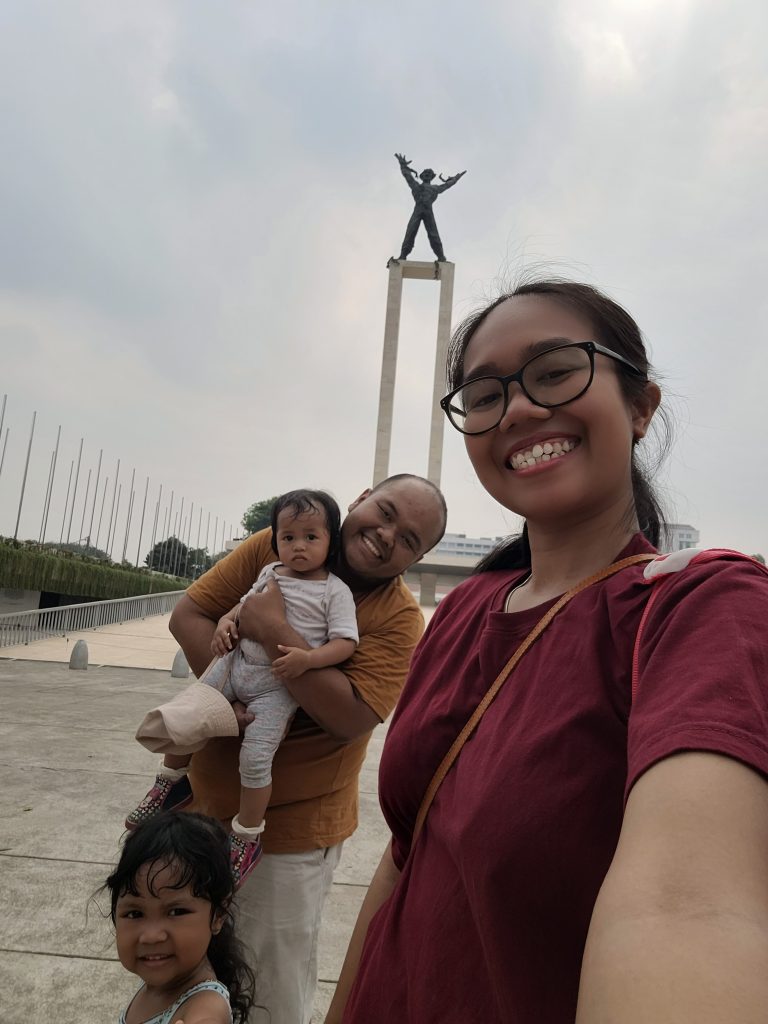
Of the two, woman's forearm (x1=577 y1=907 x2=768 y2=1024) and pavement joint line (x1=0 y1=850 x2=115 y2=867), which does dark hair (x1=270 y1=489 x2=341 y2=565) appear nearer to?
woman's forearm (x1=577 y1=907 x2=768 y2=1024)

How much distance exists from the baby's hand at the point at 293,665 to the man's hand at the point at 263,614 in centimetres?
10

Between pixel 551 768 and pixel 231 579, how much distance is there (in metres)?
1.68

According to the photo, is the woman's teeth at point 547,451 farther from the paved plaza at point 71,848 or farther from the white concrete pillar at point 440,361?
the white concrete pillar at point 440,361

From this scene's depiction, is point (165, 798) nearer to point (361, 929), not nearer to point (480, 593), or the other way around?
point (361, 929)

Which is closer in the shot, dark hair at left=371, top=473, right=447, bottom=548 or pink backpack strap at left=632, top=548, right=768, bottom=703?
pink backpack strap at left=632, top=548, right=768, bottom=703

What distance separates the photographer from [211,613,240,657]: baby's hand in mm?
2078

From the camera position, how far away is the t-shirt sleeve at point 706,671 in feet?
1.90

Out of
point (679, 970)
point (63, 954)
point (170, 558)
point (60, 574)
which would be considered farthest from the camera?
point (170, 558)

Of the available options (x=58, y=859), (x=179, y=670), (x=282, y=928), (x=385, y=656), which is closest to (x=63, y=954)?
(x=58, y=859)

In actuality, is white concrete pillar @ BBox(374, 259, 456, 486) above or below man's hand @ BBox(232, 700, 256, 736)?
above

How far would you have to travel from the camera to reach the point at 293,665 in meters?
1.91

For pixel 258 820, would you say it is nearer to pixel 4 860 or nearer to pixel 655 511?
pixel 655 511

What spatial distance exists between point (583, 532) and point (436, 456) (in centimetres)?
2679

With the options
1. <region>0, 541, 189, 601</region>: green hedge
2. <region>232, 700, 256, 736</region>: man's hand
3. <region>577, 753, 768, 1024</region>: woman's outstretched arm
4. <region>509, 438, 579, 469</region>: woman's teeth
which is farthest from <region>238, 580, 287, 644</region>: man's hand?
<region>0, 541, 189, 601</region>: green hedge
